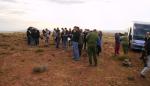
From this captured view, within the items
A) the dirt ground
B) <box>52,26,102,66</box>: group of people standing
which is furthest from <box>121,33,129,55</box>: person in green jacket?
<box>52,26,102,66</box>: group of people standing

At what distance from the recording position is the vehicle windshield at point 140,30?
25812 millimetres

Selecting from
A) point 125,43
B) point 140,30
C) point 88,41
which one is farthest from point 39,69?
point 140,30

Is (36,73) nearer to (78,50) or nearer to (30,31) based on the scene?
(78,50)

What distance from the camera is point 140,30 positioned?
26078mm

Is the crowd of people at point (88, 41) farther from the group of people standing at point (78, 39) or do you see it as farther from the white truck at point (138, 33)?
the white truck at point (138, 33)

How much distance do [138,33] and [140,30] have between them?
307 millimetres

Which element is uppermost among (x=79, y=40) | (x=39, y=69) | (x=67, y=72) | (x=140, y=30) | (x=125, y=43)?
(x=140, y=30)

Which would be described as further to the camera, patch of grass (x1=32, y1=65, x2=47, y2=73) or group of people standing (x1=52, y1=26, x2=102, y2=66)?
patch of grass (x1=32, y1=65, x2=47, y2=73)

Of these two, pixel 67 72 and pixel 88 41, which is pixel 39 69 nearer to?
pixel 67 72

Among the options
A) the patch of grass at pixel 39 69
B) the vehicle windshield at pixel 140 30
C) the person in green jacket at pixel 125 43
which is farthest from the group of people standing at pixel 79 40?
the vehicle windshield at pixel 140 30

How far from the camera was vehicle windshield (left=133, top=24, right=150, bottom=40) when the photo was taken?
2581cm

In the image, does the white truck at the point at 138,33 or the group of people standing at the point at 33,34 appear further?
the group of people standing at the point at 33,34

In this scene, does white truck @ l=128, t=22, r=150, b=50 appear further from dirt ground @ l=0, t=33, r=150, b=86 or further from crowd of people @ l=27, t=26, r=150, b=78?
dirt ground @ l=0, t=33, r=150, b=86

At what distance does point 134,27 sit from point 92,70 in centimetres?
992
